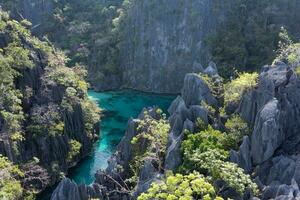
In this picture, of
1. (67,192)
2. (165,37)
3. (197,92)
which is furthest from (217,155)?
(165,37)

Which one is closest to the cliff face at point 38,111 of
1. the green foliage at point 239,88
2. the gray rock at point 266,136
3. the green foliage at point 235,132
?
the green foliage at point 239,88

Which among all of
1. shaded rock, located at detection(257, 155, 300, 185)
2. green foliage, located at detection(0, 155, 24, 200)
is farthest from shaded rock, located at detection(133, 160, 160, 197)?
green foliage, located at detection(0, 155, 24, 200)

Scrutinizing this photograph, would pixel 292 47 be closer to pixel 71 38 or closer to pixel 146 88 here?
pixel 146 88

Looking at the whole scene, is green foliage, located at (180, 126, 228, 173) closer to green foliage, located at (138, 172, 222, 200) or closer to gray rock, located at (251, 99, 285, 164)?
gray rock, located at (251, 99, 285, 164)

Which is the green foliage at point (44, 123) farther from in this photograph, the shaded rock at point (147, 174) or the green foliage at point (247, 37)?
the green foliage at point (247, 37)

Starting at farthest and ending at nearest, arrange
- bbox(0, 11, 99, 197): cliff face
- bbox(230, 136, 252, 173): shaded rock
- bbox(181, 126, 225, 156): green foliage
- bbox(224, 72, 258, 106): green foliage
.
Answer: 1. bbox(0, 11, 99, 197): cliff face
2. bbox(224, 72, 258, 106): green foliage
3. bbox(181, 126, 225, 156): green foliage
4. bbox(230, 136, 252, 173): shaded rock

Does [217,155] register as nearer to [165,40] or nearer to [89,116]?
[89,116]
